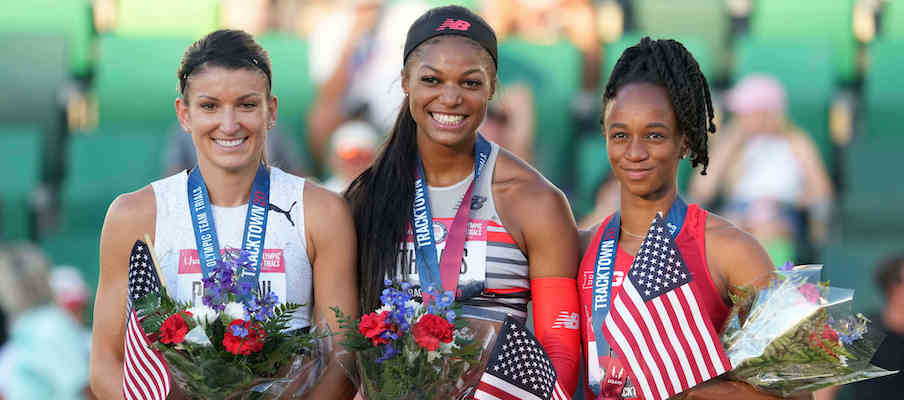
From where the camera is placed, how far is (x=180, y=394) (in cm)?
317

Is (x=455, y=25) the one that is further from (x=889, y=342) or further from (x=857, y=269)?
(x=857, y=269)

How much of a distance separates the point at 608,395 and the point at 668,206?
0.59 metres

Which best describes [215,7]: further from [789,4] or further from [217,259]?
[217,259]

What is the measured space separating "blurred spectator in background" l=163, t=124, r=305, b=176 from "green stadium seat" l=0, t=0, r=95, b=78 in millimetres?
1512

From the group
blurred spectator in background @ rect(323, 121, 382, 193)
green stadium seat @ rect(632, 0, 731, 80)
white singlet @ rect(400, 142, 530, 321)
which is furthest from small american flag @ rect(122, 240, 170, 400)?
green stadium seat @ rect(632, 0, 731, 80)

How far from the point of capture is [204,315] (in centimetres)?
301

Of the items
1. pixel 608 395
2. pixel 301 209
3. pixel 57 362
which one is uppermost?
pixel 301 209

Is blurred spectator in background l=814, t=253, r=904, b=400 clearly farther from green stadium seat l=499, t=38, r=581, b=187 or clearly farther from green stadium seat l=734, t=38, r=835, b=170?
green stadium seat l=499, t=38, r=581, b=187

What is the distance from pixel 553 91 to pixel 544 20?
0.69 m

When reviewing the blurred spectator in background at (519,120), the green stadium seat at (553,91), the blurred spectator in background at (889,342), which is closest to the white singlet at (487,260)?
the blurred spectator in background at (889,342)

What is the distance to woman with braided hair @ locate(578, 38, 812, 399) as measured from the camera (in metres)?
3.27

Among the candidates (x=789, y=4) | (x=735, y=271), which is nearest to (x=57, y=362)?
(x=735, y=271)

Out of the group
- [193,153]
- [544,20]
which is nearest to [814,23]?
[544,20]

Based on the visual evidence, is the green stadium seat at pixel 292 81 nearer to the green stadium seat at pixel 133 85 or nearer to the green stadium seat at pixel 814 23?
the green stadium seat at pixel 133 85
